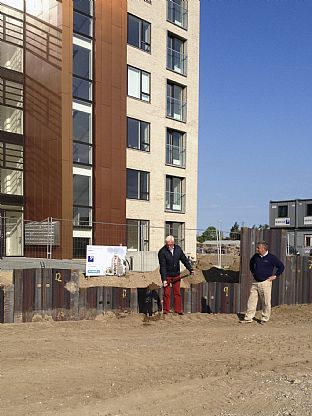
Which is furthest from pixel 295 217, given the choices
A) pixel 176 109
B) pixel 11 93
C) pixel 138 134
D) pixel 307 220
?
pixel 11 93

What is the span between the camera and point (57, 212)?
922 inches

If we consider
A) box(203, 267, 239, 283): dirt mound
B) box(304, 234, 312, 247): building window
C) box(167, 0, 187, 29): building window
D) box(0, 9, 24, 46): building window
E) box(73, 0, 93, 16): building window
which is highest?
box(167, 0, 187, 29): building window

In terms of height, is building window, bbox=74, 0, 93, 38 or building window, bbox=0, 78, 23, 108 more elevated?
building window, bbox=74, 0, 93, 38

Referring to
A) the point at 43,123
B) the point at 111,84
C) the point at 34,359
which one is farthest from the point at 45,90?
the point at 34,359

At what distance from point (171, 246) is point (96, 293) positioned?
1.88 meters

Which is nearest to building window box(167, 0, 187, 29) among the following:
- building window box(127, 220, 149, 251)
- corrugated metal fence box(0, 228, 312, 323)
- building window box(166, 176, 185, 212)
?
building window box(166, 176, 185, 212)

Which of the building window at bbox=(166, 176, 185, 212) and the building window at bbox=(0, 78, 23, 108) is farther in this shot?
the building window at bbox=(166, 176, 185, 212)

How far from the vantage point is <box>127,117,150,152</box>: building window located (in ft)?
92.0

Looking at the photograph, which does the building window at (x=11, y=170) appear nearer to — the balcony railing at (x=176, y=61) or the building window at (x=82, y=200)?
the building window at (x=82, y=200)

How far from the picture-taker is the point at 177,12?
31406 millimetres

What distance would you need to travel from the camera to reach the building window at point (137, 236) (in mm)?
25544

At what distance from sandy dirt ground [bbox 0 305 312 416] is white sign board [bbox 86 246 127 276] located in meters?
8.39

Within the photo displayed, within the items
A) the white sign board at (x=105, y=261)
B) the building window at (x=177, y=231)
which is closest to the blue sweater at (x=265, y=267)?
the white sign board at (x=105, y=261)

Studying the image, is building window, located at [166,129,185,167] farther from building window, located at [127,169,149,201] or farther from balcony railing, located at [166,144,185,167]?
building window, located at [127,169,149,201]
